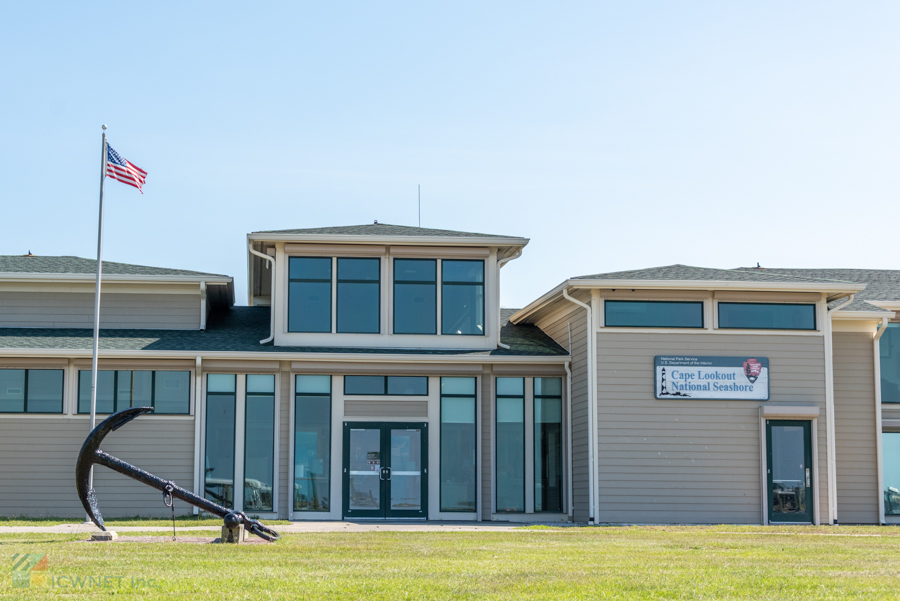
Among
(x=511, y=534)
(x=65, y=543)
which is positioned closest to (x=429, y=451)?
(x=511, y=534)

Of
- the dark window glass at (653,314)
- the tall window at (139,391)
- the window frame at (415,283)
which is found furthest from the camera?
the window frame at (415,283)

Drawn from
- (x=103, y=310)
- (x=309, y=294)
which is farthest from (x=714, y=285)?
(x=103, y=310)

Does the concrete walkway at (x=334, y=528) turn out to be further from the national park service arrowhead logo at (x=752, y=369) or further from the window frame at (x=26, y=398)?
the national park service arrowhead logo at (x=752, y=369)

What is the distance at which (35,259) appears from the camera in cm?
2325

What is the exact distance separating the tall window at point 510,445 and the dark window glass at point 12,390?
9.76 m

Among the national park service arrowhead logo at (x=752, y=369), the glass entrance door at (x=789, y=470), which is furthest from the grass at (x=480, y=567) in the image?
the national park service arrowhead logo at (x=752, y=369)

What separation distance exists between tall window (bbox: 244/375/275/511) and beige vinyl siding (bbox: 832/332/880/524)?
38.9ft

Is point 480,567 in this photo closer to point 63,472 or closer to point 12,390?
point 63,472

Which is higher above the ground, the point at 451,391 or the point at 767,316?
the point at 767,316

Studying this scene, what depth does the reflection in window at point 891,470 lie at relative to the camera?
71.5 feet

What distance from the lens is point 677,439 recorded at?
800 inches

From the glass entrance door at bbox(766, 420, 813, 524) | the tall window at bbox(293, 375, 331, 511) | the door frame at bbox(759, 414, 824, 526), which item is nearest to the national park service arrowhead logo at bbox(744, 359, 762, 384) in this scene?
the door frame at bbox(759, 414, 824, 526)

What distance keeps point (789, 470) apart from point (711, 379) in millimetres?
2434

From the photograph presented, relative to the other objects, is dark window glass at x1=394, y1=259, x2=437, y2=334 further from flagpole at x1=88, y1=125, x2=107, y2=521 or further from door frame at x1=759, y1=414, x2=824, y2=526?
door frame at x1=759, y1=414, x2=824, y2=526
